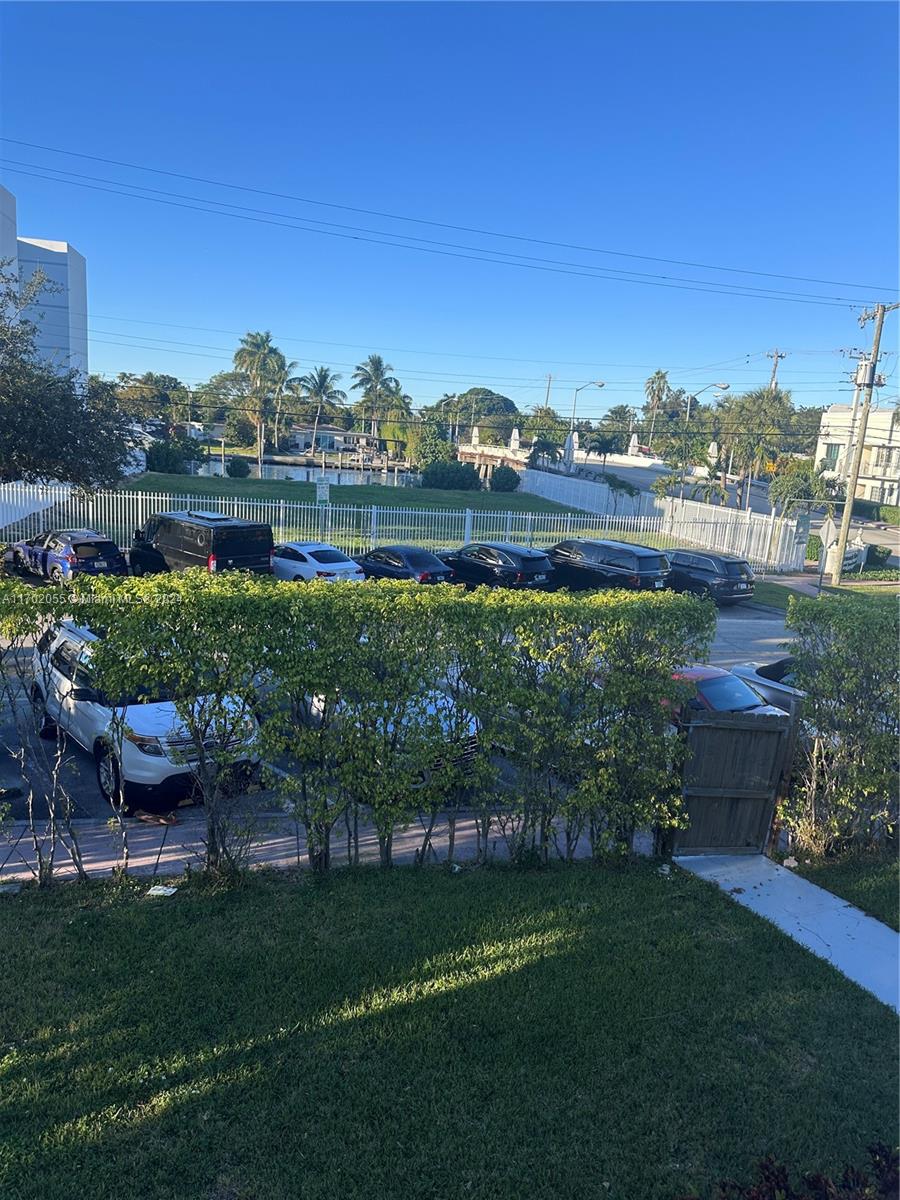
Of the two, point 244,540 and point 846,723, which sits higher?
point 846,723

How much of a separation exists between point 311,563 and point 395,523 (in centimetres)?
702

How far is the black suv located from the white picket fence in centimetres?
646

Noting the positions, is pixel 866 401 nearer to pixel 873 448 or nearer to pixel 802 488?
pixel 802 488

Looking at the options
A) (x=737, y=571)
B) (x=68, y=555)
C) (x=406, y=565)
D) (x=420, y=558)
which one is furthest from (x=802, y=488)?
(x=68, y=555)

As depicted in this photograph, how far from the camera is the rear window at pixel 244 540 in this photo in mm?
17609

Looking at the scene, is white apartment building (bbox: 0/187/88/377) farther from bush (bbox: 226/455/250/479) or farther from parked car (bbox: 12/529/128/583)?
parked car (bbox: 12/529/128/583)

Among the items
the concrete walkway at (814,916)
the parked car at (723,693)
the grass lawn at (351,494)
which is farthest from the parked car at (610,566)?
the grass lawn at (351,494)

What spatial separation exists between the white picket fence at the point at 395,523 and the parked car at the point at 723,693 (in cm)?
1613

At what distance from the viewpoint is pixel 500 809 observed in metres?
6.44

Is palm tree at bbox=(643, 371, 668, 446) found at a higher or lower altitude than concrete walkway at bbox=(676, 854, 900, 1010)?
higher

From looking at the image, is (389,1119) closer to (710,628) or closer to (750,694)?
(710,628)

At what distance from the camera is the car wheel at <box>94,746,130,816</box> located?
6836 millimetres

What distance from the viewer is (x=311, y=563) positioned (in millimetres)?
18781

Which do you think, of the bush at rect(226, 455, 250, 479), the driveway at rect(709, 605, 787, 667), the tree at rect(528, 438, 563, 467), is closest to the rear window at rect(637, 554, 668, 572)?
the driveway at rect(709, 605, 787, 667)
